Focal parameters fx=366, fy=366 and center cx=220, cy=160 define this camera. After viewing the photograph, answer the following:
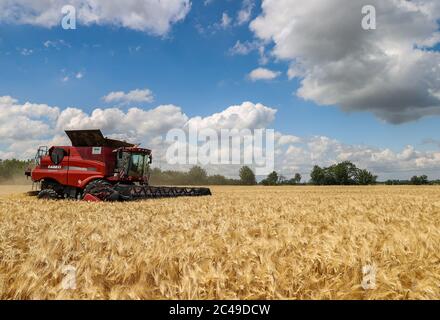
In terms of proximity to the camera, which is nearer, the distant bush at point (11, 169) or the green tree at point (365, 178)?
the distant bush at point (11, 169)

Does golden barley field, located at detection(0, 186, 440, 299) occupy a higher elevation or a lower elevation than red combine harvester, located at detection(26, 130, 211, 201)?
lower

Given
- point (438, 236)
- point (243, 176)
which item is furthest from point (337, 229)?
point (243, 176)

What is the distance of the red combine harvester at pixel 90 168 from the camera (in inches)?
749

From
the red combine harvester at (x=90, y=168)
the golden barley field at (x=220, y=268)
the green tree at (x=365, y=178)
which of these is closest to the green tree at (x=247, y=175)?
the green tree at (x=365, y=178)

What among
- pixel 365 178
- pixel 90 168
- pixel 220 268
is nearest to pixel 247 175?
pixel 365 178

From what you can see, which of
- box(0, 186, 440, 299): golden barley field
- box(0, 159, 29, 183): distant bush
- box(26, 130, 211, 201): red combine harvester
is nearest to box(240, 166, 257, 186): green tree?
box(0, 159, 29, 183): distant bush

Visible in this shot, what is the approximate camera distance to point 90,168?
19.2 meters

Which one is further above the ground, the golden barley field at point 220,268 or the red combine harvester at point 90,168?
the red combine harvester at point 90,168

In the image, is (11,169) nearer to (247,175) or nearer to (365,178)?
(247,175)

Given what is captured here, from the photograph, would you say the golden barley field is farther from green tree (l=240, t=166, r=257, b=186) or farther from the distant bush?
green tree (l=240, t=166, r=257, b=186)

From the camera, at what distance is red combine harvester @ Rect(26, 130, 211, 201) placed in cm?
1902

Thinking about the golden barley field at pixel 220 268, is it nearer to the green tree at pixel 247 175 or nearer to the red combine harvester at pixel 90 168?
the red combine harvester at pixel 90 168

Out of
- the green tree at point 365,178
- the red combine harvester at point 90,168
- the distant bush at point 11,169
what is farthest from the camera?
the green tree at point 365,178
